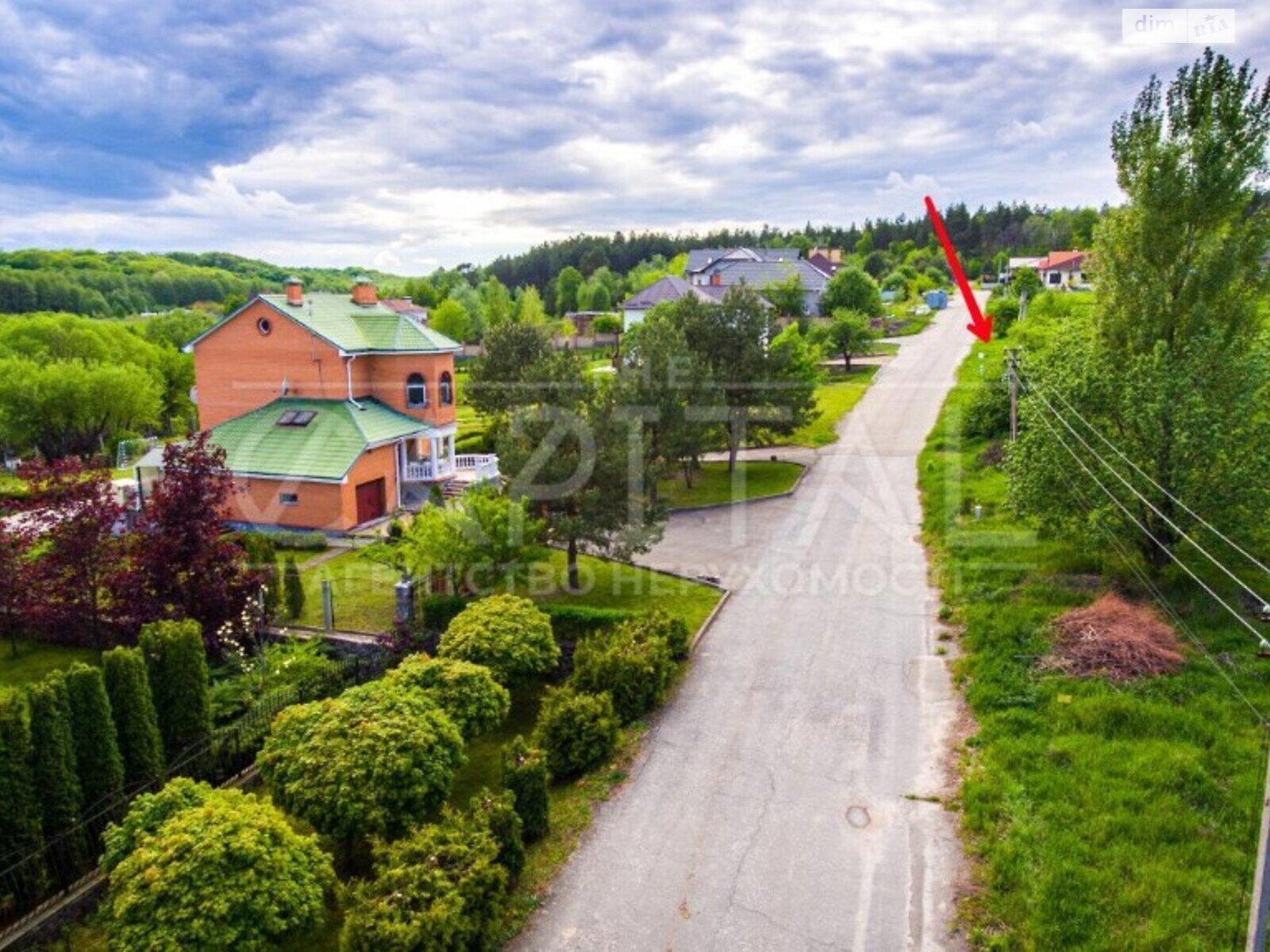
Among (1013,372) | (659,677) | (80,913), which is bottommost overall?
(80,913)

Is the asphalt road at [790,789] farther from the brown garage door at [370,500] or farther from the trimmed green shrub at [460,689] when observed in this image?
the brown garage door at [370,500]

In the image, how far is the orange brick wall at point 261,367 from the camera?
27.4 m

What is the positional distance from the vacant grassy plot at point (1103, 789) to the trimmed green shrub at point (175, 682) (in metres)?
11.0

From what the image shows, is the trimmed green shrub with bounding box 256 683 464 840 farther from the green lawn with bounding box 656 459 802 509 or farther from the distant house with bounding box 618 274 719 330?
the distant house with bounding box 618 274 719 330

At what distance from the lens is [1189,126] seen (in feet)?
59.4

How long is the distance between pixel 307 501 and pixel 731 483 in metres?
15.1

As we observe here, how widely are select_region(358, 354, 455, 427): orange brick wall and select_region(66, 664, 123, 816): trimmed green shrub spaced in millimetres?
18738

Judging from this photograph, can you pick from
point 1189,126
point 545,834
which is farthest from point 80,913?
point 1189,126

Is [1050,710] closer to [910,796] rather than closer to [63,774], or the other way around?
[910,796]

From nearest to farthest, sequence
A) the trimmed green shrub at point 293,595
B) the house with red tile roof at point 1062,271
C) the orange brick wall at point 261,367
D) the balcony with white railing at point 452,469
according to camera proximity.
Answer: the trimmed green shrub at point 293,595 < the orange brick wall at point 261,367 < the balcony with white railing at point 452,469 < the house with red tile roof at point 1062,271

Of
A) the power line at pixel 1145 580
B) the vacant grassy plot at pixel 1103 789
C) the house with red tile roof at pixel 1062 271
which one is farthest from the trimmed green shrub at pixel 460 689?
the house with red tile roof at pixel 1062 271

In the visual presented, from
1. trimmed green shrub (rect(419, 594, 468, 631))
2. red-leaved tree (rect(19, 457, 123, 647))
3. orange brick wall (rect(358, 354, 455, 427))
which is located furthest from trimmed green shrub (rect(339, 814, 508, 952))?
orange brick wall (rect(358, 354, 455, 427))

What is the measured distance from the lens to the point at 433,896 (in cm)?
901

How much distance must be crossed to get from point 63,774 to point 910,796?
37.7 feet
